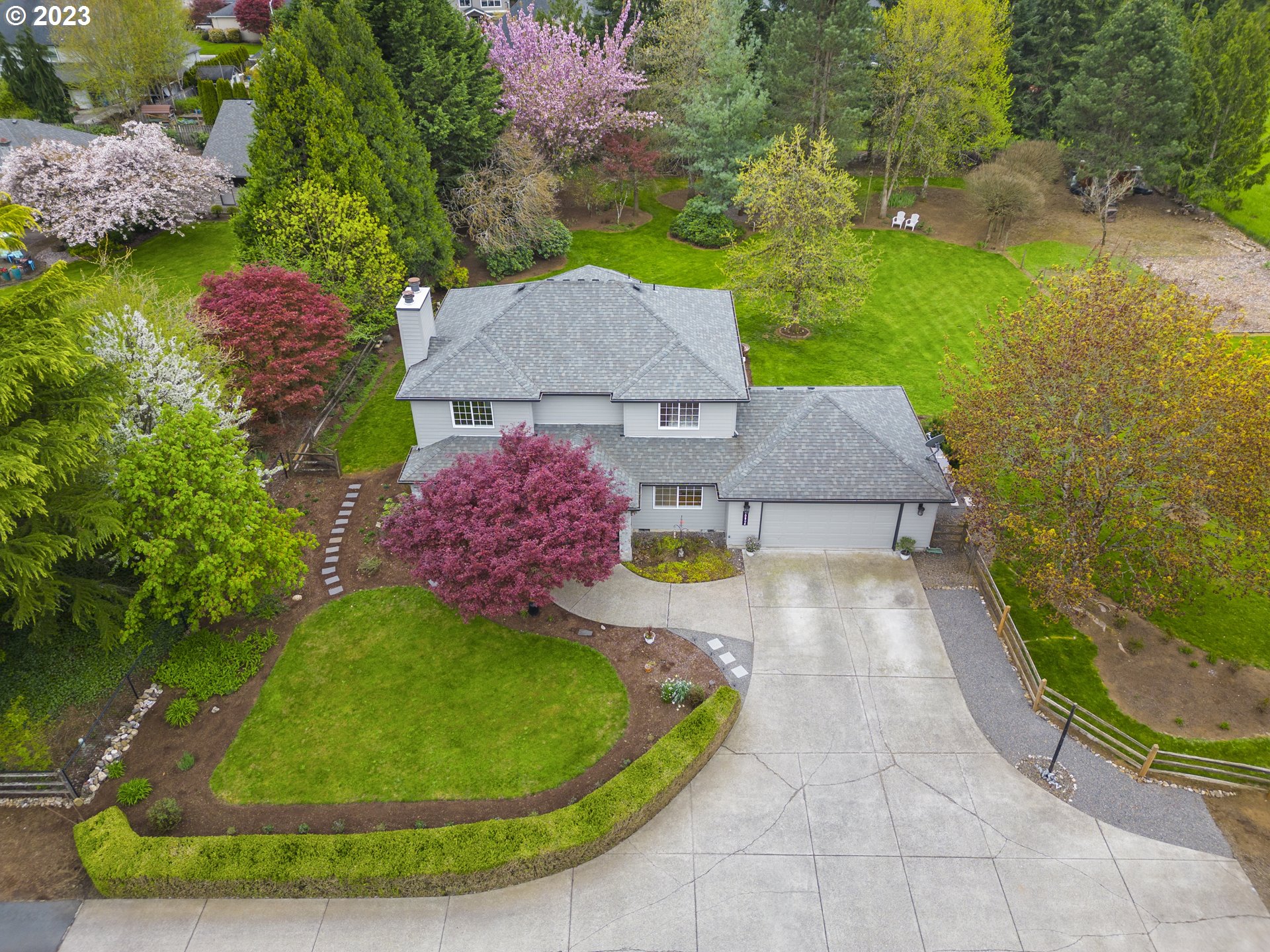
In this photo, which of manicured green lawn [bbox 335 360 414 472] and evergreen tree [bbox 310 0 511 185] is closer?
manicured green lawn [bbox 335 360 414 472]

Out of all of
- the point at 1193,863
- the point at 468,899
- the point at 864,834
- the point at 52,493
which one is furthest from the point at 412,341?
the point at 1193,863

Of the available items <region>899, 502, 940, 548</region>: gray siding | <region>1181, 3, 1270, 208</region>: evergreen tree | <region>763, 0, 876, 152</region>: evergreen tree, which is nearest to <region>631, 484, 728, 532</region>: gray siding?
<region>899, 502, 940, 548</region>: gray siding

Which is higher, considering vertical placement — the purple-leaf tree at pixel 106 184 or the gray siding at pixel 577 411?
the purple-leaf tree at pixel 106 184

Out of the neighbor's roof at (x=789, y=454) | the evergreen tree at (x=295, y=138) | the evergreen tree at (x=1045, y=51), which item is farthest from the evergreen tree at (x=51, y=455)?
the evergreen tree at (x=1045, y=51)

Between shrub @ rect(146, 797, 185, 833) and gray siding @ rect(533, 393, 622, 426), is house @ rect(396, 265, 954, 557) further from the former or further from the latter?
shrub @ rect(146, 797, 185, 833)

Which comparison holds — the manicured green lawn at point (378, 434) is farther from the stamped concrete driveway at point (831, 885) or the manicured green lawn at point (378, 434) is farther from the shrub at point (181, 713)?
the stamped concrete driveway at point (831, 885)

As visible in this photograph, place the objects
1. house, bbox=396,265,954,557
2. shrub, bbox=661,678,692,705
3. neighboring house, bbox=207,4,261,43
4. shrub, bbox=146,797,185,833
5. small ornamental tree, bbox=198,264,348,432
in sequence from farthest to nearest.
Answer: neighboring house, bbox=207,4,261,43, small ornamental tree, bbox=198,264,348,432, house, bbox=396,265,954,557, shrub, bbox=661,678,692,705, shrub, bbox=146,797,185,833
